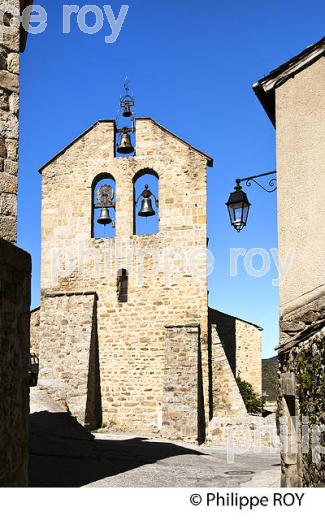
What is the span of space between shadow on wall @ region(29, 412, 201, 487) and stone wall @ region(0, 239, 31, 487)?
15.3 feet

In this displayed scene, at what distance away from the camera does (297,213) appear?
8.26 meters

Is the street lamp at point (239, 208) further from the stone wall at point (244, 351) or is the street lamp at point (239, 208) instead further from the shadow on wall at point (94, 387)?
the stone wall at point (244, 351)

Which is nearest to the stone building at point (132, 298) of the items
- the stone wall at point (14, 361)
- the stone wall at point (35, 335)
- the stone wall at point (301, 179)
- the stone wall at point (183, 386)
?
the stone wall at point (183, 386)

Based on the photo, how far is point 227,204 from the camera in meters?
8.53

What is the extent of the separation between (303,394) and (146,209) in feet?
41.6

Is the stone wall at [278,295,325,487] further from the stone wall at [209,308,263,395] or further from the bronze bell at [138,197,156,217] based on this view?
the stone wall at [209,308,263,395]

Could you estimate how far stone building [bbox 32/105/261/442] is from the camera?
17.6 m

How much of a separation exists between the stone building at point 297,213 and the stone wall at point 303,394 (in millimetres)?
13

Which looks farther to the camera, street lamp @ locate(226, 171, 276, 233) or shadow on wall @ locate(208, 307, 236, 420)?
shadow on wall @ locate(208, 307, 236, 420)

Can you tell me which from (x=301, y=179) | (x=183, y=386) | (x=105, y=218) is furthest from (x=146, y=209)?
(x=301, y=179)

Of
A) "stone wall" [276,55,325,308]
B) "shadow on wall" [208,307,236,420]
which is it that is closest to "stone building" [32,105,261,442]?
"shadow on wall" [208,307,236,420]

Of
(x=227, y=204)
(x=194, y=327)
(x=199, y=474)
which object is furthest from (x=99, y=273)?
(x=227, y=204)

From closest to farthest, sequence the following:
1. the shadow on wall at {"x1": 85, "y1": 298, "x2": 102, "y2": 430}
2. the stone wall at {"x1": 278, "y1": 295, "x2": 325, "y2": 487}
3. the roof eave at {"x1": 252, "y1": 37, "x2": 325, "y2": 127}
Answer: the stone wall at {"x1": 278, "y1": 295, "x2": 325, "y2": 487}, the roof eave at {"x1": 252, "y1": 37, "x2": 325, "y2": 127}, the shadow on wall at {"x1": 85, "y1": 298, "x2": 102, "y2": 430}

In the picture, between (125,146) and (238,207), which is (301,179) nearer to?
(238,207)
